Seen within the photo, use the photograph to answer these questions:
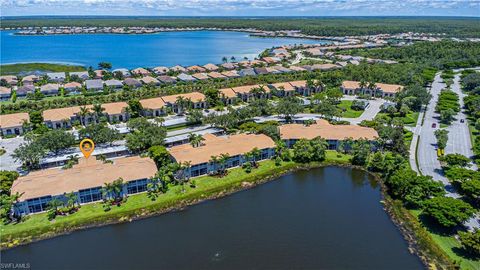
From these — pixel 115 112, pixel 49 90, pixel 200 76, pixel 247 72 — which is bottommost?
pixel 115 112

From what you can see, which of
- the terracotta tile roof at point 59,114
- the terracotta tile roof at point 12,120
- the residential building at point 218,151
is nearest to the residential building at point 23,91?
the terracotta tile roof at point 59,114

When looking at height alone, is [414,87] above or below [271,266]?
above

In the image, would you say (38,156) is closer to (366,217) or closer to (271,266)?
(271,266)

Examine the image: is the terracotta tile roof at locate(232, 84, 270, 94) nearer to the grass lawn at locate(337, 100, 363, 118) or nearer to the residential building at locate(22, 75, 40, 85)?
the grass lawn at locate(337, 100, 363, 118)

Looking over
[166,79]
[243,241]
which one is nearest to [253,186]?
[243,241]

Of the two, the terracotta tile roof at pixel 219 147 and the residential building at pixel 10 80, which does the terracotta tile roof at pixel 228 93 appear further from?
the residential building at pixel 10 80

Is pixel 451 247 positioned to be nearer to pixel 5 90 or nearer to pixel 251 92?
pixel 251 92

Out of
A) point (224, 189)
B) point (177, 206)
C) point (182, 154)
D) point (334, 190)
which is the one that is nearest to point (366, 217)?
point (334, 190)
